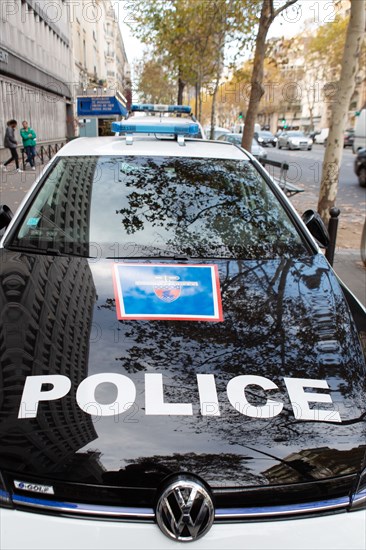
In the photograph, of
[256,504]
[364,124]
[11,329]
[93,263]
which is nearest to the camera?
[256,504]

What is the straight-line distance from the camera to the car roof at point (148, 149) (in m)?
3.28

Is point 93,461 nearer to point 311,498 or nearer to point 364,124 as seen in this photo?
point 311,498

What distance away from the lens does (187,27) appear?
18312 mm

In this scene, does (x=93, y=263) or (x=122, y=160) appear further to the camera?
(x=122, y=160)

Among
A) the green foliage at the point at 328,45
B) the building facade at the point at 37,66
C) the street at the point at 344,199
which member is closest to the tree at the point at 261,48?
the street at the point at 344,199

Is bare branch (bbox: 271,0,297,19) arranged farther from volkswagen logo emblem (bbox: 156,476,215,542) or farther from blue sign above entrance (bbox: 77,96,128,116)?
blue sign above entrance (bbox: 77,96,128,116)

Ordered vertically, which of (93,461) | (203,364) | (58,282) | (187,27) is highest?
(187,27)

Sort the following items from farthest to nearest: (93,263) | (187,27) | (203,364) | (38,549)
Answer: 1. (187,27)
2. (93,263)
3. (203,364)
4. (38,549)

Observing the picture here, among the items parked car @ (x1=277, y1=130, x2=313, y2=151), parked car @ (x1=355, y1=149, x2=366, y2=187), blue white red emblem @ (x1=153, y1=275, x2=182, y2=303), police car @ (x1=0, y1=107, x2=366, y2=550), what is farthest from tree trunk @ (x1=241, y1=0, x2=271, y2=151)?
parked car @ (x1=277, y1=130, x2=313, y2=151)

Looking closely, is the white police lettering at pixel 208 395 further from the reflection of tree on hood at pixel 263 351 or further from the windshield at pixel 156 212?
the windshield at pixel 156 212

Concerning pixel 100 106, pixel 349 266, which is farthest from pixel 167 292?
pixel 100 106

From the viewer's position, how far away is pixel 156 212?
9.51ft

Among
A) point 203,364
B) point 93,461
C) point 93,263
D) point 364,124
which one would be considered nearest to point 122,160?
point 93,263

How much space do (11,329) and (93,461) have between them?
725mm
